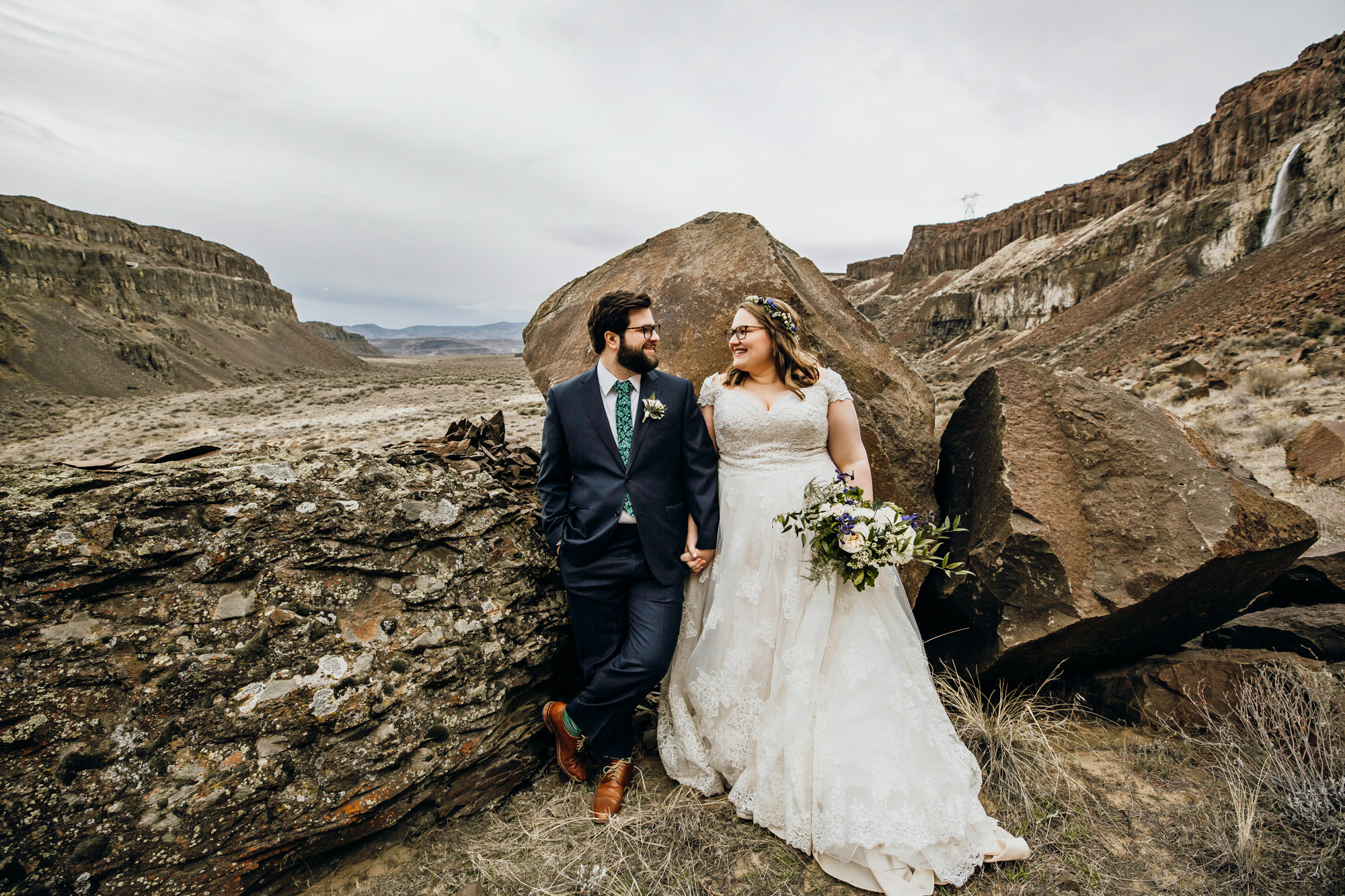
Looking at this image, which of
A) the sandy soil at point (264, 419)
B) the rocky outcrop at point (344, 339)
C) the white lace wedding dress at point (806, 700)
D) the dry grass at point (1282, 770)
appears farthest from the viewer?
the rocky outcrop at point (344, 339)

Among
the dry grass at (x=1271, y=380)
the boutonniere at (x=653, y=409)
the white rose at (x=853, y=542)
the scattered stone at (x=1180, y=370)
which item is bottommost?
the white rose at (x=853, y=542)

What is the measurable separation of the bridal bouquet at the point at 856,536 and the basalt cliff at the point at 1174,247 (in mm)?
19651

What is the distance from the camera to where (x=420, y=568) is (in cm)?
287

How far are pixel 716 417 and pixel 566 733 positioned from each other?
1855mm

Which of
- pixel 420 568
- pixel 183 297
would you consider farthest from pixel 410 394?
pixel 183 297

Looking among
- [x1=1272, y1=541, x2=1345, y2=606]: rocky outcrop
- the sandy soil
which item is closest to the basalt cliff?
[x1=1272, y1=541, x2=1345, y2=606]: rocky outcrop

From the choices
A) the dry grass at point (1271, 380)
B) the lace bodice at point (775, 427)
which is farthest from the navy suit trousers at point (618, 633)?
the dry grass at point (1271, 380)

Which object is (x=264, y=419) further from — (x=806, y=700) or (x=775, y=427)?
(x=806, y=700)

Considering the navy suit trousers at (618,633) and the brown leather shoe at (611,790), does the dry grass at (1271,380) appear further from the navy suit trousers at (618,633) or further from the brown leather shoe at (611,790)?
the brown leather shoe at (611,790)

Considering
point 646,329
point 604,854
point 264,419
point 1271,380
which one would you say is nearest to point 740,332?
point 646,329

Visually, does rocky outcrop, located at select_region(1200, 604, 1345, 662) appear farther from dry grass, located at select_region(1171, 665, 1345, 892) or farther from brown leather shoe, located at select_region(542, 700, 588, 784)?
Result: brown leather shoe, located at select_region(542, 700, 588, 784)

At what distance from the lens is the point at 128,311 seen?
4950 cm

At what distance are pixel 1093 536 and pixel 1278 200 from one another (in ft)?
126

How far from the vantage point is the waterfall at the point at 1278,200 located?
27188mm
